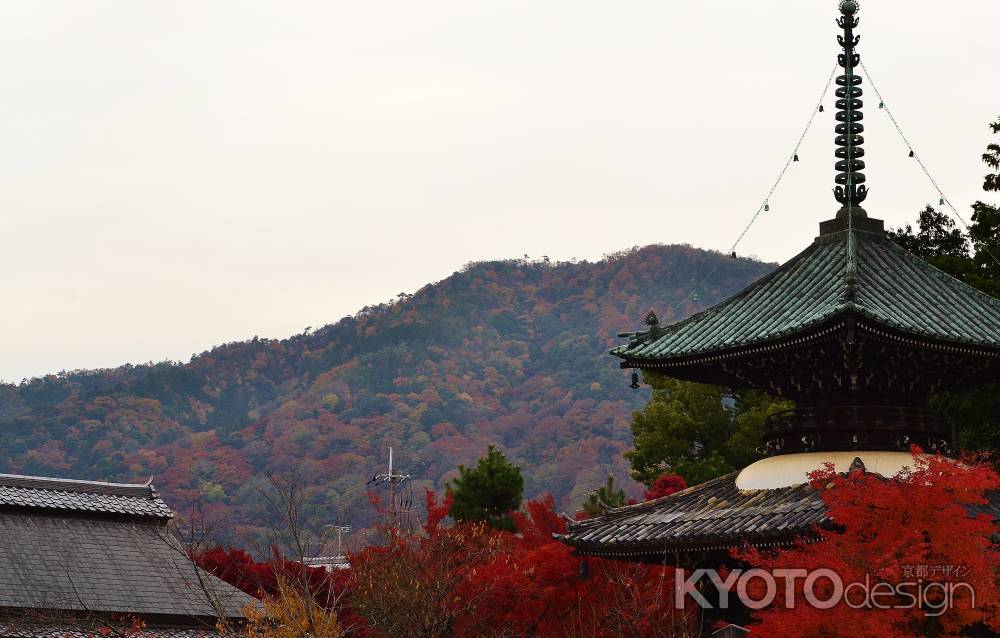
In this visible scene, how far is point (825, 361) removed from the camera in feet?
69.5

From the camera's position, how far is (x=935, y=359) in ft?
69.9

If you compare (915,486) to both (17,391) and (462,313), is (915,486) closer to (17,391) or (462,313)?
(462,313)

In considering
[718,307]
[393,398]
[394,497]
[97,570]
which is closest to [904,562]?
[718,307]

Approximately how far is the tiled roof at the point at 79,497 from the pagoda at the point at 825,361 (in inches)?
577

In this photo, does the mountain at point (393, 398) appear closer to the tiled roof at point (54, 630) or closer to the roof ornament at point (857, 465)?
the tiled roof at point (54, 630)

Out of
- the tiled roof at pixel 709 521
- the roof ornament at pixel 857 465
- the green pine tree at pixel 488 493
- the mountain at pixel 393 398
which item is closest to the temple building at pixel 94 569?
the tiled roof at pixel 709 521

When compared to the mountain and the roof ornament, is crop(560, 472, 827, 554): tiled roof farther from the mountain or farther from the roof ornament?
the mountain

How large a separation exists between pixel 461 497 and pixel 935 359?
25.6 m

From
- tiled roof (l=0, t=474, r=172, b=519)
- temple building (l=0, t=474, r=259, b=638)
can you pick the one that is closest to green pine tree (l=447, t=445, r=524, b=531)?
tiled roof (l=0, t=474, r=172, b=519)

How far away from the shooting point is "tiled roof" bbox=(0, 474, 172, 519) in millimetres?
32094

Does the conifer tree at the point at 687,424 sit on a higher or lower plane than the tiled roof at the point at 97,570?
higher

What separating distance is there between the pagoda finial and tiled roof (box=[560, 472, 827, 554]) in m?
5.20

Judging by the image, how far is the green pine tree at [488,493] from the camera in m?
44.8

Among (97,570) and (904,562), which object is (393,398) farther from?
(904,562)
